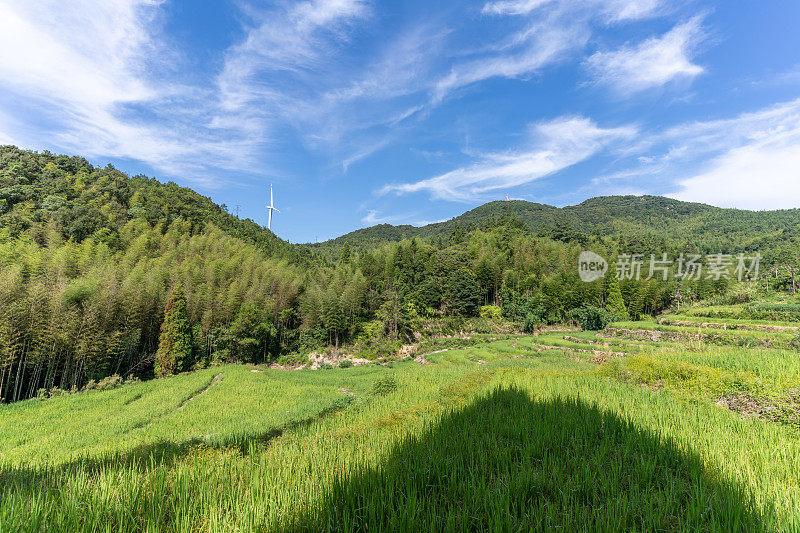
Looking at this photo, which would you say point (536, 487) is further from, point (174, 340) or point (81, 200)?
point (81, 200)

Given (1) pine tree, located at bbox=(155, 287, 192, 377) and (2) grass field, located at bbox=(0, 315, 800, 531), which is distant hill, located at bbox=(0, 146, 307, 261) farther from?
(2) grass field, located at bbox=(0, 315, 800, 531)

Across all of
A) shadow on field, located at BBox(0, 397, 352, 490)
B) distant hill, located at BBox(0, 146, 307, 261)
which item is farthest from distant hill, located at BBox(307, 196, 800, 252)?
shadow on field, located at BBox(0, 397, 352, 490)

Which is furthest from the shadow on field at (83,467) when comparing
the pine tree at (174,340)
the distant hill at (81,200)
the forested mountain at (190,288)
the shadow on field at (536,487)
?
the distant hill at (81,200)

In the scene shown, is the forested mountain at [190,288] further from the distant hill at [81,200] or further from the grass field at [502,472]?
the grass field at [502,472]

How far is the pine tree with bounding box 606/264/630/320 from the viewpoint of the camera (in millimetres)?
49469

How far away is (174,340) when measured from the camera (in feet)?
95.1

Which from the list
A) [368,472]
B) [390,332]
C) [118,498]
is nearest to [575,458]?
[368,472]

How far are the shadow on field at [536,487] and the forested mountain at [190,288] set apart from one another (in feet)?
95.9

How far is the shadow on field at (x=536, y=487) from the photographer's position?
7.50ft

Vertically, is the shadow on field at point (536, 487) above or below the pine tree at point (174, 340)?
above

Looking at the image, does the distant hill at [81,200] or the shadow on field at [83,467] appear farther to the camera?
the distant hill at [81,200]

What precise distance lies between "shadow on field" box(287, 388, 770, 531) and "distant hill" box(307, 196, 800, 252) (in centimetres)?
8192

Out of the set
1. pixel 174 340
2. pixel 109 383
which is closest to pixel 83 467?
pixel 109 383

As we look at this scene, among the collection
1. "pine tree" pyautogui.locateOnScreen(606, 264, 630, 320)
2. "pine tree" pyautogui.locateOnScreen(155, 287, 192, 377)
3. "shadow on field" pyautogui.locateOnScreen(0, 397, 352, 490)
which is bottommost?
"pine tree" pyautogui.locateOnScreen(155, 287, 192, 377)
